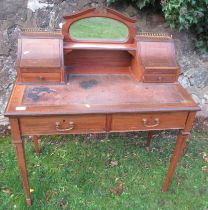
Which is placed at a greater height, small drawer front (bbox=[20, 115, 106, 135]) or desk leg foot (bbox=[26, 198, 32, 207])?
small drawer front (bbox=[20, 115, 106, 135])

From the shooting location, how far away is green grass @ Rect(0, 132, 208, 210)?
95.0 inches

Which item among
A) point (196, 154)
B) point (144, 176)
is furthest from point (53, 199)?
point (196, 154)

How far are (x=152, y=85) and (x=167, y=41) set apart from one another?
437 mm

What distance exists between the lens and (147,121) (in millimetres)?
1881

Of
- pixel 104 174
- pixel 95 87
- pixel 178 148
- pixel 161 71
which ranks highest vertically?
pixel 161 71

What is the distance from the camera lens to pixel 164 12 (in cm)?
268

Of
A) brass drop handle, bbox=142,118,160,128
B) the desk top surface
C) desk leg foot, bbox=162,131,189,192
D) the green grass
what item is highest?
the desk top surface

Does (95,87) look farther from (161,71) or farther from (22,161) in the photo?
(22,161)

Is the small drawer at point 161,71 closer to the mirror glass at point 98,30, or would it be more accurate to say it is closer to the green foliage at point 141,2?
the mirror glass at point 98,30

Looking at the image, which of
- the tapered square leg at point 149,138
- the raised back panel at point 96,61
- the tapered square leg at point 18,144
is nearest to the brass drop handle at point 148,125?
the raised back panel at point 96,61

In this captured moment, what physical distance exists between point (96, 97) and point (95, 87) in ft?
0.54

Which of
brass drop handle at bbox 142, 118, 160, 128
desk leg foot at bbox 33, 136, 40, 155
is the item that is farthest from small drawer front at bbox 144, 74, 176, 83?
desk leg foot at bbox 33, 136, 40, 155

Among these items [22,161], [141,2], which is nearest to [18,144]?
[22,161]

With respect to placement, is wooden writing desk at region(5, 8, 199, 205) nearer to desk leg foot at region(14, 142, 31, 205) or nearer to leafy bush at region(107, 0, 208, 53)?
desk leg foot at region(14, 142, 31, 205)
